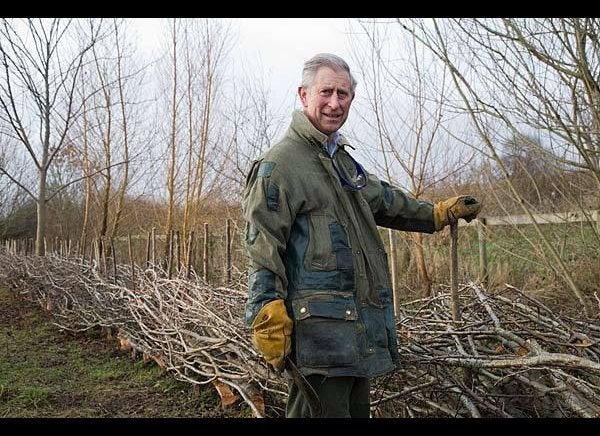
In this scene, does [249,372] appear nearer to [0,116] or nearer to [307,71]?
[307,71]

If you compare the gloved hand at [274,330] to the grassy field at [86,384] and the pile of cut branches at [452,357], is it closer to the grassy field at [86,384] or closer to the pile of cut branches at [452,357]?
the pile of cut branches at [452,357]

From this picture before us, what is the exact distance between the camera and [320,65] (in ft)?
6.88

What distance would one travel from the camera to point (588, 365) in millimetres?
2023

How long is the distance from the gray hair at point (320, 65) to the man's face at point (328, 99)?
0.01 metres

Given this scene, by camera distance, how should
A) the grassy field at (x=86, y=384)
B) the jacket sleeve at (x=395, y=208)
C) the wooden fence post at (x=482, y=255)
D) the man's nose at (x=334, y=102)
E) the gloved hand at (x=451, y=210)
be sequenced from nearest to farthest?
the man's nose at (x=334, y=102) → the jacket sleeve at (x=395, y=208) → the gloved hand at (x=451, y=210) → the grassy field at (x=86, y=384) → the wooden fence post at (x=482, y=255)

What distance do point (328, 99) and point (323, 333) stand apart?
0.85 m

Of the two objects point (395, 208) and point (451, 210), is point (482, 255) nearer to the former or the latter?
point (451, 210)

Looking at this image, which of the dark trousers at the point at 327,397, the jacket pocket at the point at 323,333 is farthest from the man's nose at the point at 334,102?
the dark trousers at the point at 327,397

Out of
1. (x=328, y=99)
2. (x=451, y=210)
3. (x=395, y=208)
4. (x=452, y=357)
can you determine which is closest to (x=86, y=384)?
(x=452, y=357)

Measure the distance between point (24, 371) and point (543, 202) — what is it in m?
5.18

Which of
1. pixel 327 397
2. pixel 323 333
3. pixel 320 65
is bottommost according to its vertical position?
pixel 327 397

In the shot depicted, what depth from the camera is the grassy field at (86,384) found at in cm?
415
